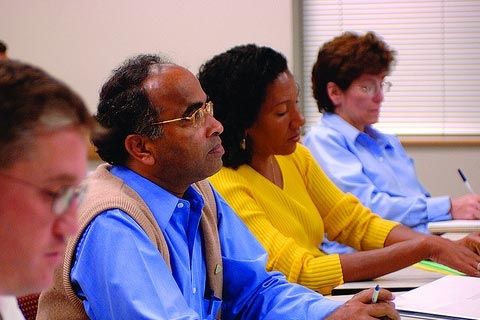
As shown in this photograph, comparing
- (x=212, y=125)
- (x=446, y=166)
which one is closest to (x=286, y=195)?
(x=212, y=125)

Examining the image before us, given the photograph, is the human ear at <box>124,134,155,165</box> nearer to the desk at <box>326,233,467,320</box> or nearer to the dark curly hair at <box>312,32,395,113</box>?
the desk at <box>326,233,467,320</box>

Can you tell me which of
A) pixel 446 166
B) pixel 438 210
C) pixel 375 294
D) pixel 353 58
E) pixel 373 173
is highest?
pixel 353 58

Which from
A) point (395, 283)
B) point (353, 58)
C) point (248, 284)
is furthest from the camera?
point (353, 58)

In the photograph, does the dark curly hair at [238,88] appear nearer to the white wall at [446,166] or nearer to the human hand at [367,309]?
the human hand at [367,309]

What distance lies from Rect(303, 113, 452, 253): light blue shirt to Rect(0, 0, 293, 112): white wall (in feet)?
4.97

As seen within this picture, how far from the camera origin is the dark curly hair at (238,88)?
92.5 inches

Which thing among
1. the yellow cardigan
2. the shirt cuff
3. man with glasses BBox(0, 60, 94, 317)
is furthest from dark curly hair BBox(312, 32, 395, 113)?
man with glasses BBox(0, 60, 94, 317)

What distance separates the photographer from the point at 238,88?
2.35 metres

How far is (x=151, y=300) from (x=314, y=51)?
3.57 m

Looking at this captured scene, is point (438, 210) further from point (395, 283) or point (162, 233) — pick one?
point (162, 233)

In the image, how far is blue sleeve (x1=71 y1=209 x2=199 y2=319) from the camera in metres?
1.48

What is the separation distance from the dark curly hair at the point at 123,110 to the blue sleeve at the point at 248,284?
31 cm

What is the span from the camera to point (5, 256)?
0.81 metres

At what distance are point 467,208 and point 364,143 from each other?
51 cm
